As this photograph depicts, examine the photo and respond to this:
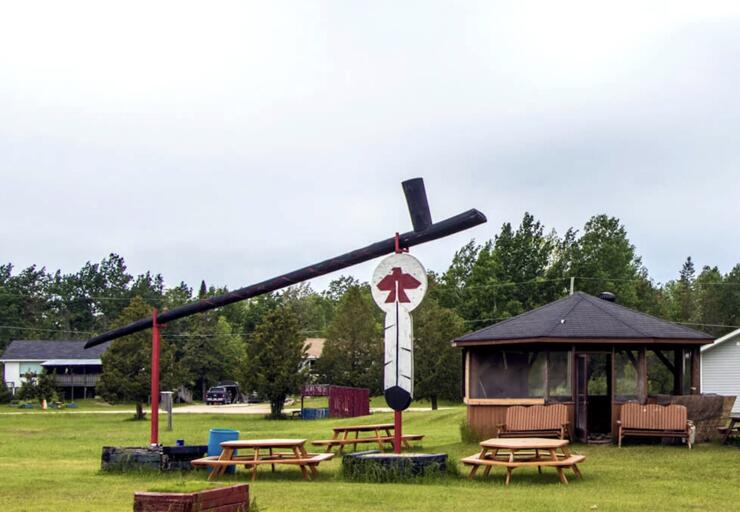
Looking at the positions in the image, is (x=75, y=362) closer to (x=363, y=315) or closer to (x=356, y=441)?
(x=363, y=315)

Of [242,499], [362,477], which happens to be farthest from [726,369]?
[242,499]

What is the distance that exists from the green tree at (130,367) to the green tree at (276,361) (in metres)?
5.13

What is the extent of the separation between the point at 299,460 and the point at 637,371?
9.24 metres

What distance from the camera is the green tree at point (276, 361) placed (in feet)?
149

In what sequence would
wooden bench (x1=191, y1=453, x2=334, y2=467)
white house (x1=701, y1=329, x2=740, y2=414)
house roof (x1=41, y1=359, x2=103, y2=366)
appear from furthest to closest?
1. house roof (x1=41, y1=359, x2=103, y2=366)
2. white house (x1=701, y1=329, x2=740, y2=414)
3. wooden bench (x1=191, y1=453, x2=334, y2=467)

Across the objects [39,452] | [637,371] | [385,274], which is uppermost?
[385,274]

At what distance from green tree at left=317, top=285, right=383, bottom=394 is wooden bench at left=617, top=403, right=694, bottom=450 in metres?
34.8

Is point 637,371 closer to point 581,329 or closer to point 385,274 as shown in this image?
point 581,329

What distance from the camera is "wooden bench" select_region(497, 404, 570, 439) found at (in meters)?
20.5

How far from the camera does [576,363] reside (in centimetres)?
2206

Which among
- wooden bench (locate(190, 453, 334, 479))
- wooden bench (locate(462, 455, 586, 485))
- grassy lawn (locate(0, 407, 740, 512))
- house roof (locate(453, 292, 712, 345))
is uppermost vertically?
house roof (locate(453, 292, 712, 345))

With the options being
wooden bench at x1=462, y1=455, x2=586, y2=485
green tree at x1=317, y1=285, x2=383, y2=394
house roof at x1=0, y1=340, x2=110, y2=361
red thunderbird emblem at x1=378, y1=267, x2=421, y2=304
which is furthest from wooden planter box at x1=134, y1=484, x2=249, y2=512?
A: house roof at x1=0, y1=340, x2=110, y2=361

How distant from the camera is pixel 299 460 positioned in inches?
608

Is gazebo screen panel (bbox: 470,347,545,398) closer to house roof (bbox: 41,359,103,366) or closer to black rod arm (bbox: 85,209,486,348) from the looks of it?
black rod arm (bbox: 85,209,486,348)
